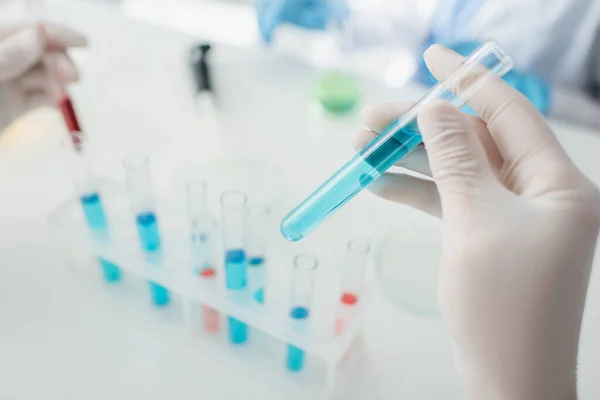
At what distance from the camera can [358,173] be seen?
57cm

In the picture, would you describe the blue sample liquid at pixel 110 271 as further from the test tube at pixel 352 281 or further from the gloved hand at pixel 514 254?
the gloved hand at pixel 514 254

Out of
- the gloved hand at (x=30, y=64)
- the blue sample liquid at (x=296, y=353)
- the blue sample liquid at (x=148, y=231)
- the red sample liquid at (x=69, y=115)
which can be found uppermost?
the gloved hand at (x=30, y=64)

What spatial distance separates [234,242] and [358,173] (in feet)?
0.60

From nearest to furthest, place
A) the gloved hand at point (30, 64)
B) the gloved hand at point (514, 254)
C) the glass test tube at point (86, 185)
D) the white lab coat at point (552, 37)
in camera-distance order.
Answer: the gloved hand at point (514, 254)
the glass test tube at point (86, 185)
the gloved hand at point (30, 64)
the white lab coat at point (552, 37)

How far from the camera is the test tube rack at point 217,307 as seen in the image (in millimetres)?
639

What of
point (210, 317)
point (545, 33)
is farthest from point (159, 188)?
point (545, 33)

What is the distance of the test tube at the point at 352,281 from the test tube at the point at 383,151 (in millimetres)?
75

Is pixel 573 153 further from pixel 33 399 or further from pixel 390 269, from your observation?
pixel 33 399

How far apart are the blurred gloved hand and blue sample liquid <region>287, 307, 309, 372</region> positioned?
732 millimetres

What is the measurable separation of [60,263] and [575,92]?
104 centimetres

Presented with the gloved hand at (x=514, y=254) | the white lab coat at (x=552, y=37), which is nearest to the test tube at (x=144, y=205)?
the gloved hand at (x=514, y=254)

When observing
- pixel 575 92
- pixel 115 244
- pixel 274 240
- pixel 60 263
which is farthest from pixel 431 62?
pixel 575 92

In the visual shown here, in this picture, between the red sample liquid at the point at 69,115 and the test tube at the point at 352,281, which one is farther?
the red sample liquid at the point at 69,115

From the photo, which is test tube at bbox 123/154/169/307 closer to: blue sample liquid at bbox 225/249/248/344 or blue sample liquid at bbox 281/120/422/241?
blue sample liquid at bbox 225/249/248/344
